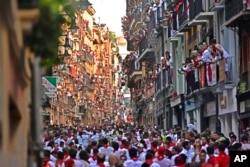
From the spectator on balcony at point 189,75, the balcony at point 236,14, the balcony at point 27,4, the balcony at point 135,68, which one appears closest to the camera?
the balcony at point 27,4

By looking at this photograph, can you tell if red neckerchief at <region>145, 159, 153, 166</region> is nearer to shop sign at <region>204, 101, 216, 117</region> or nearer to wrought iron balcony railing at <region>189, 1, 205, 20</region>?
shop sign at <region>204, 101, 216, 117</region>

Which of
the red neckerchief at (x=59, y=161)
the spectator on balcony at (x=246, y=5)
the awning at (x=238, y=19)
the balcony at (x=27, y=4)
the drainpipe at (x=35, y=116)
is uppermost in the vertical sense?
→ the spectator on balcony at (x=246, y=5)

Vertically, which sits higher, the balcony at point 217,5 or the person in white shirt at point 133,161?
the balcony at point 217,5

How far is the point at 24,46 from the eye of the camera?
668cm

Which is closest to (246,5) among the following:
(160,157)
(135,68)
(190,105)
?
(160,157)

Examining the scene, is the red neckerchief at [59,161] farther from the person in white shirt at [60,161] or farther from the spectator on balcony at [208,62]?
the spectator on balcony at [208,62]

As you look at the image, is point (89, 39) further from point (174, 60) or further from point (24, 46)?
point (24, 46)

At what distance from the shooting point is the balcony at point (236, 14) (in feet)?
104

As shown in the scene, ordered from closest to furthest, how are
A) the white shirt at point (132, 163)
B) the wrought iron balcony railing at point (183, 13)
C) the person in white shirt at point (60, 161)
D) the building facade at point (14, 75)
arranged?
the building facade at point (14, 75) < the white shirt at point (132, 163) < the person in white shirt at point (60, 161) < the wrought iron balcony railing at point (183, 13)

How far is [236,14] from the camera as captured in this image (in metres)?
32.9

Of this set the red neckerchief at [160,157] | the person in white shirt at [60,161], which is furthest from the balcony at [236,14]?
the person in white shirt at [60,161]

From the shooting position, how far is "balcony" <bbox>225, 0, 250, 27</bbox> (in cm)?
3182

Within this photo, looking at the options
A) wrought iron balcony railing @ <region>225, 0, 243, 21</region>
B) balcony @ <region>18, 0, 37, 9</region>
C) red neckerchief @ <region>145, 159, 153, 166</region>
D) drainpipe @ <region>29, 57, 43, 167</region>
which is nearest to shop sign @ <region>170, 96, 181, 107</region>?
wrought iron balcony railing @ <region>225, 0, 243, 21</region>

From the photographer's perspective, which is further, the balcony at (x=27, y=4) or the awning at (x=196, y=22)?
the awning at (x=196, y=22)
